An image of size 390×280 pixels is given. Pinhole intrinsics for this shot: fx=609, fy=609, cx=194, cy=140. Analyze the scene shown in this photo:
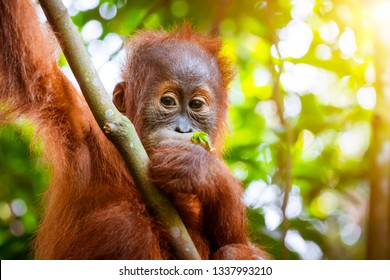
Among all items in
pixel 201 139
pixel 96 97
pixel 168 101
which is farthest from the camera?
pixel 168 101

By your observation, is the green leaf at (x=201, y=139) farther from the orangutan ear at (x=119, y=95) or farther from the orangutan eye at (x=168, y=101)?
the orangutan ear at (x=119, y=95)

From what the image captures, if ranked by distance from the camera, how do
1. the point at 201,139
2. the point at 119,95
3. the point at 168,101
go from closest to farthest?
the point at 201,139 < the point at 168,101 < the point at 119,95

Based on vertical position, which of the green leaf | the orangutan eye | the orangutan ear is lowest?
the green leaf

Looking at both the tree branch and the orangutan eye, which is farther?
the orangutan eye

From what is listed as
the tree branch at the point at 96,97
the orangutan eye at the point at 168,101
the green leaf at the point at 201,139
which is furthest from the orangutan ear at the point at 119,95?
the tree branch at the point at 96,97

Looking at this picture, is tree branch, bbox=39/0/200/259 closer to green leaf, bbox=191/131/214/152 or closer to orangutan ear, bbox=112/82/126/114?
green leaf, bbox=191/131/214/152

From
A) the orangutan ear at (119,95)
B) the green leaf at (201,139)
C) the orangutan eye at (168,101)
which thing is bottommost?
the green leaf at (201,139)

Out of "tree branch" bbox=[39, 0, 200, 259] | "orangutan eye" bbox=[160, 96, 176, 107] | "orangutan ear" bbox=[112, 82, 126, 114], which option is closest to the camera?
"tree branch" bbox=[39, 0, 200, 259]

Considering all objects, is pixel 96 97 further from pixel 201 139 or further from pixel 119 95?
pixel 119 95

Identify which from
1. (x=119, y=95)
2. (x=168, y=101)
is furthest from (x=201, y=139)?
(x=119, y=95)

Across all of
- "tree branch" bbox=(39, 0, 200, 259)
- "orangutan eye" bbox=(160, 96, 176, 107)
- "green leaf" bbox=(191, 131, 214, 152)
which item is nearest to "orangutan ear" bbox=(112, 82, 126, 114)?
"orangutan eye" bbox=(160, 96, 176, 107)

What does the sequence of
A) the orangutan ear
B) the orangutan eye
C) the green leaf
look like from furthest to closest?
the orangutan ear
the orangutan eye
the green leaf

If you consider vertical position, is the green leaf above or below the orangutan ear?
below

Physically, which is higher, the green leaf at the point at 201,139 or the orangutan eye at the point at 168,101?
the orangutan eye at the point at 168,101
